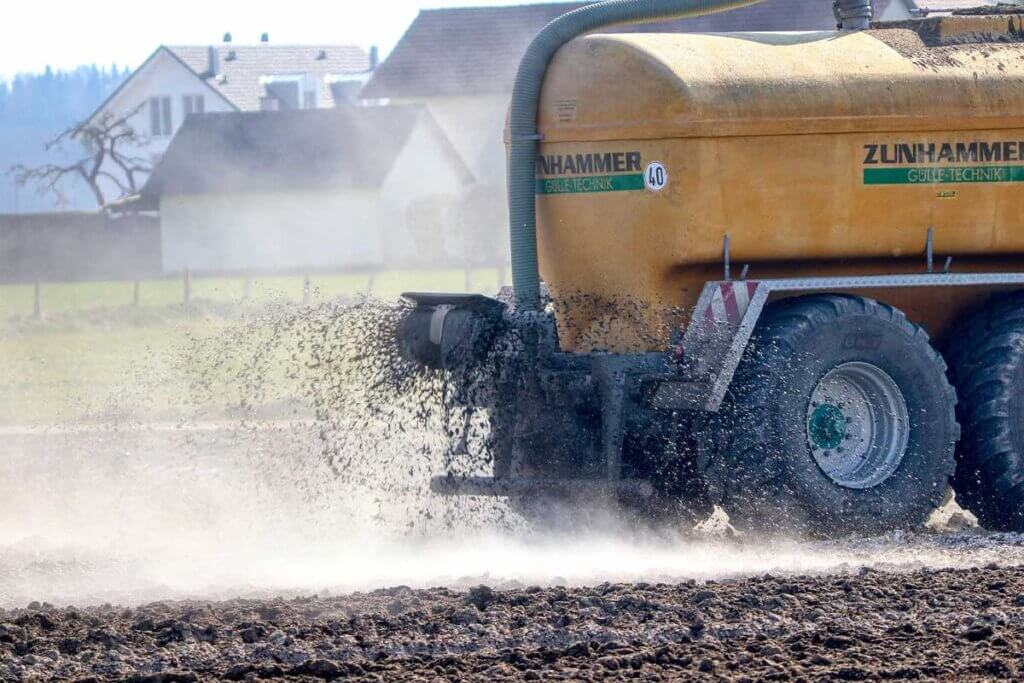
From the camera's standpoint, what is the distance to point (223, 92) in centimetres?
7000

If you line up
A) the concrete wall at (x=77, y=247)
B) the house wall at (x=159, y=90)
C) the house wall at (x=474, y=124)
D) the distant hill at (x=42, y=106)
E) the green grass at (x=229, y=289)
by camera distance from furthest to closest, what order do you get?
1. the distant hill at (x=42, y=106)
2. the house wall at (x=159, y=90)
3. the house wall at (x=474, y=124)
4. the concrete wall at (x=77, y=247)
5. the green grass at (x=229, y=289)

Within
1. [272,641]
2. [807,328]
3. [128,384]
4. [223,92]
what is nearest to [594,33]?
[807,328]

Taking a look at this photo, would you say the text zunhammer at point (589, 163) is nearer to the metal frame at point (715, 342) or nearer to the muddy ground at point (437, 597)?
the metal frame at point (715, 342)

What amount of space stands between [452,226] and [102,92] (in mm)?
130486

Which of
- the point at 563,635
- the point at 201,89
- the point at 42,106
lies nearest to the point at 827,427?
the point at 563,635

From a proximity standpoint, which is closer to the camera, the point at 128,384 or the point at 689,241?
the point at 689,241

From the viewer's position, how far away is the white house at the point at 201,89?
68.1 m

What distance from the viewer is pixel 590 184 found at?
8148 millimetres

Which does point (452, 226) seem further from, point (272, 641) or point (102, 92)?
point (102, 92)

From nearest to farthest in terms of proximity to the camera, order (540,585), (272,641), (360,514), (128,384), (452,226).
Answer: (272,641)
(540,585)
(360,514)
(128,384)
(452,226)

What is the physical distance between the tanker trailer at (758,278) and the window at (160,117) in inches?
2471

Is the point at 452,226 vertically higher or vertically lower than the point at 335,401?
higher

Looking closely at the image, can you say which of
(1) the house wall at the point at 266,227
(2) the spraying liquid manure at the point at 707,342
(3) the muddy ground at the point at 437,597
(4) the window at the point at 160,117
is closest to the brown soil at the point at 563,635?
(3) the muddy ground at the point at 437,597

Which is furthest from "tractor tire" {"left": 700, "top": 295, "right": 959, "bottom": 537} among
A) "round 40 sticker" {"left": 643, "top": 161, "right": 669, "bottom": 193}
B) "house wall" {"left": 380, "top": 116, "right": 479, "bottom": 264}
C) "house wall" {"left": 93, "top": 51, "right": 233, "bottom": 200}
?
"house wall" {"left": 93, "top": 51, "right": 233, "bottom": 200}
